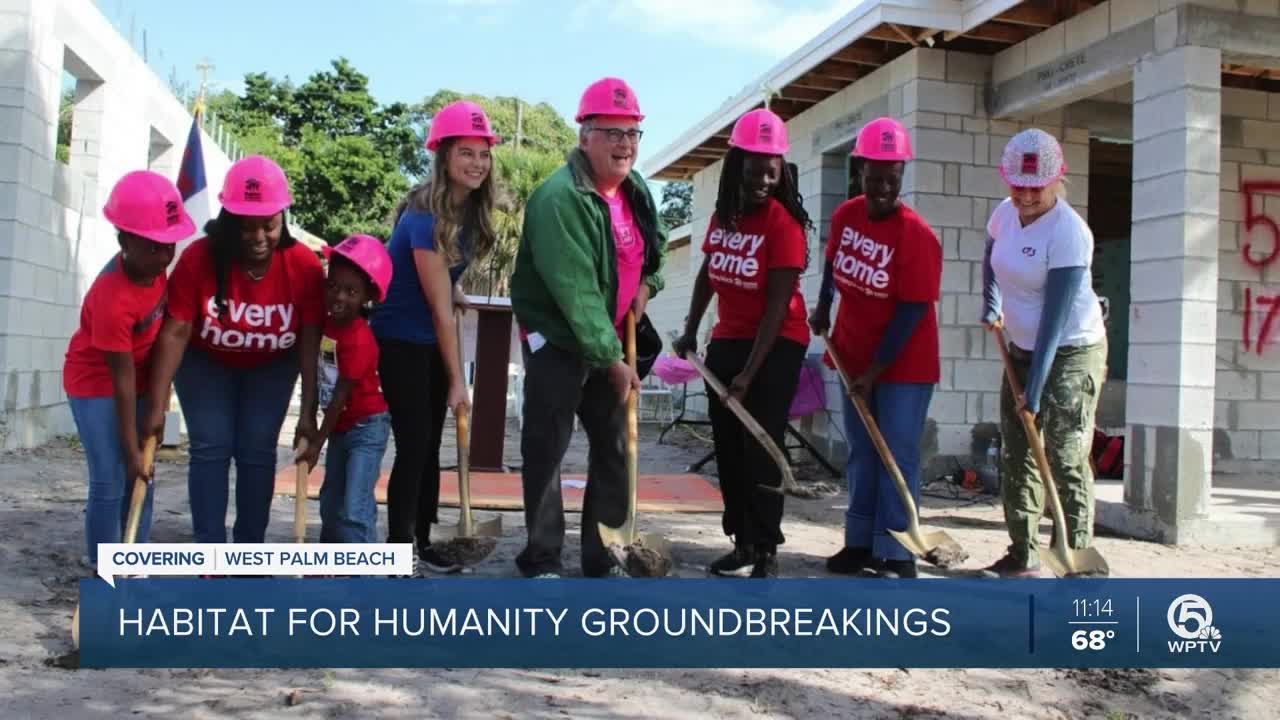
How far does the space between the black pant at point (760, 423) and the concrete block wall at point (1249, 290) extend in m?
5.43

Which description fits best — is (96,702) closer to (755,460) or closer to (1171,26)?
(755,460)

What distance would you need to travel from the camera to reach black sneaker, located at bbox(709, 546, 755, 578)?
4391 millimetres

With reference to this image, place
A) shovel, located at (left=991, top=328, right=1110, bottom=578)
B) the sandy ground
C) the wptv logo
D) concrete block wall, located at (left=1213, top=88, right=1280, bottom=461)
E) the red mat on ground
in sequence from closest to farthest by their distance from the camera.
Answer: the sandy ground → the wptv logo → shovel, located at (left=991, top=328, right=1110, bottom=578) → the red mat on ground → concrete block wall, located at (left=1213, top=88, right=1280, bottom=461)

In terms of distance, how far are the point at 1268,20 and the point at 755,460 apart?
4287mm

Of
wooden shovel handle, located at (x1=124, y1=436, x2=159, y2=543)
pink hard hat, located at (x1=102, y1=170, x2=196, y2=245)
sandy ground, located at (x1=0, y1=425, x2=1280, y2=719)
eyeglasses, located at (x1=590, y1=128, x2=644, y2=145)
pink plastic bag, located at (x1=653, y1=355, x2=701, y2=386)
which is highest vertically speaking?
eyeglasses, located at (x1=590, y1=128, x2=644, y2=145)

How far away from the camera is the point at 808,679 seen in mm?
3287

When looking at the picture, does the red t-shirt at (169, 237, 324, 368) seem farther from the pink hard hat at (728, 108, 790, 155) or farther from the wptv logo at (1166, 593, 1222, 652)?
the wptv logo at (1166, 593, 1222, 652)

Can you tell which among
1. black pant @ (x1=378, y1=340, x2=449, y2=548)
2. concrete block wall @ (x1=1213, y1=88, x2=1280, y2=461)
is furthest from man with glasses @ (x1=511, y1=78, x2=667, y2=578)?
concrete block wall @ (x1=1213, y1=88, x2=1280, y2=461)

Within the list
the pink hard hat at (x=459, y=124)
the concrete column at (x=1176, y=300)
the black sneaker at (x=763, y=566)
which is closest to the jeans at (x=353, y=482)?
the pink hard hat at (x=459, y=124)

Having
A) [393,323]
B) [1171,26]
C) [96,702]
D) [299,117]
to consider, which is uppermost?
[299,117]

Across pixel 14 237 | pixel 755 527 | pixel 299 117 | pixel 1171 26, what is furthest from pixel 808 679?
pixel 299 117

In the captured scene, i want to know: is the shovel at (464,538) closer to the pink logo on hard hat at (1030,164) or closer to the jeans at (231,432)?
the jeans at (231,432)

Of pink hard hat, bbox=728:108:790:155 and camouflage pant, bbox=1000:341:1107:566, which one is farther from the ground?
pink hard hat, bbox=728:108:790:155

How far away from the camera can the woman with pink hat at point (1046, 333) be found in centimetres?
432
